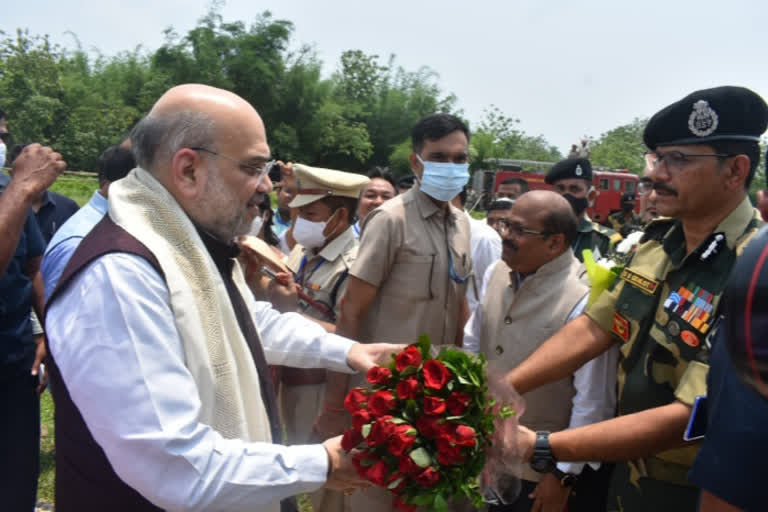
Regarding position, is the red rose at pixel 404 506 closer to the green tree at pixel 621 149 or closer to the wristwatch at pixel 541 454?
the wristwatch at pixel 541 454

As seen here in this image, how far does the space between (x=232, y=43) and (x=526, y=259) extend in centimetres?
4198

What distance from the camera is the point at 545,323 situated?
3.06 m

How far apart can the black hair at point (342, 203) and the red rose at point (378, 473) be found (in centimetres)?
251

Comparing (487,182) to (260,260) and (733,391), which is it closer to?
(260,260)

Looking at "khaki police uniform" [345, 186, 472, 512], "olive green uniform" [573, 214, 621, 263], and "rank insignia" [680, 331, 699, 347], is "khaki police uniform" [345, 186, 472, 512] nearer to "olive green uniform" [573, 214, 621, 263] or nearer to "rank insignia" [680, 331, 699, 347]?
"rank insignia" [680, 331, 699, 347]

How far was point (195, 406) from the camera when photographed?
1675 millimetres

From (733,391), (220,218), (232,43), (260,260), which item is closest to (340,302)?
(260,260)

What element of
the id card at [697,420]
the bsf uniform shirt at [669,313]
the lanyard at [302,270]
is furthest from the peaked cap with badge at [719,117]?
the lanyard at [302,270]

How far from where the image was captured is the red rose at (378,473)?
1888mm

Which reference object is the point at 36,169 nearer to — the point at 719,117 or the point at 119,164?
the point at 119,164

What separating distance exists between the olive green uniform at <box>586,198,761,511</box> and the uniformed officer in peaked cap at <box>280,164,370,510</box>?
1.94m

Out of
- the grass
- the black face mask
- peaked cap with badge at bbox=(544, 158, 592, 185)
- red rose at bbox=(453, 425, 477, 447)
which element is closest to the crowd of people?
red rose at bbox=(453, 425, 477, 447)

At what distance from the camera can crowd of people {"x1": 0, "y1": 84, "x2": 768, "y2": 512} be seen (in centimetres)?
162

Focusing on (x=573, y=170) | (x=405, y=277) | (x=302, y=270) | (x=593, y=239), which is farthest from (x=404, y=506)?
(x=573, y=170)
